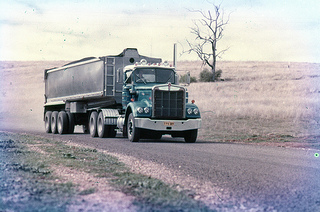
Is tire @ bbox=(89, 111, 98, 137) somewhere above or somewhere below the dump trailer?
below

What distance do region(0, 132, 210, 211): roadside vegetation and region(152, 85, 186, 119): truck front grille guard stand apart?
21.8 ft

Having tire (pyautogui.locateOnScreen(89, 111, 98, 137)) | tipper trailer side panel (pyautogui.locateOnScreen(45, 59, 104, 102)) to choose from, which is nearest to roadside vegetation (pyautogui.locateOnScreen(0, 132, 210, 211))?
tipper trailer side panel (pyautogui.locateOnScreen(45, 59, 104, 102))

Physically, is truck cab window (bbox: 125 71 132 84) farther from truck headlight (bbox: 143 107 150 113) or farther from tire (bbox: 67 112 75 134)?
tire (bbox: 67 112 75 134)

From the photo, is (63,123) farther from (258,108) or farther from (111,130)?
(258,108)

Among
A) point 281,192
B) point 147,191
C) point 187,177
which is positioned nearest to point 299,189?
point 281,192

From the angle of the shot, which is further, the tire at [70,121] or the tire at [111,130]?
the tire at [70,121]

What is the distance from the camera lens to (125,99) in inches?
750

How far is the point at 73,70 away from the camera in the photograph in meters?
23.8

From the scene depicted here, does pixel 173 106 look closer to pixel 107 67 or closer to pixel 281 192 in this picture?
pixel 107 67

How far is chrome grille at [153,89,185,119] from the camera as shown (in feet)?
57.2

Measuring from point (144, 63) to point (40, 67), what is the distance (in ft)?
261

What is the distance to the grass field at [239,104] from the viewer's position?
2506 centimetres

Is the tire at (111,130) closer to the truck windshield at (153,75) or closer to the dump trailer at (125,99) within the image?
Answer: the dump trailer at (125,99)

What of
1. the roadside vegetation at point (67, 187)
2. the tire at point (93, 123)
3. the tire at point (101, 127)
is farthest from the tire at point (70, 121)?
the roadside vegetation at point (67, 187)
